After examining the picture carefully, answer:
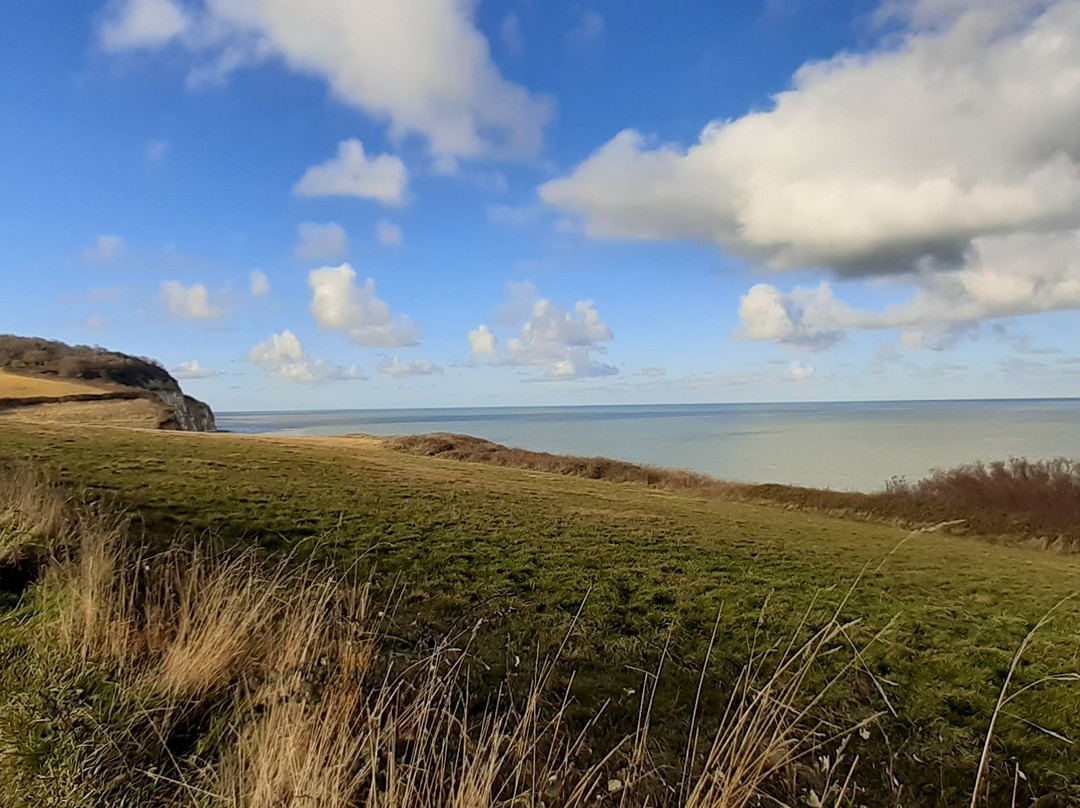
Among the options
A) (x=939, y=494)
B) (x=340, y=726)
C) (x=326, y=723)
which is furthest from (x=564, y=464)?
(x=326, y=723)

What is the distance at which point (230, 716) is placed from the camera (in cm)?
425

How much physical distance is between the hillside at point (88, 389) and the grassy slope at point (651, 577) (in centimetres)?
2679

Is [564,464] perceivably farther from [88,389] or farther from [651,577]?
[88,389]

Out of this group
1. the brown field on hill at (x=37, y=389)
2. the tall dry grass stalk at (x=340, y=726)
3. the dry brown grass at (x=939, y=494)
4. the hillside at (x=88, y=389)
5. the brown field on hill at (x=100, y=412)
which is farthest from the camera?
the brown field on hill at (x=37, y=389)

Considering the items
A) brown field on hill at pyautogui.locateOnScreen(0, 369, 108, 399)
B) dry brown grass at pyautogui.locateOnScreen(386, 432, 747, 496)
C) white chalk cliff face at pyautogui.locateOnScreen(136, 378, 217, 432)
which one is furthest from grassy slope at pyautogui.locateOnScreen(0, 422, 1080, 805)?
white chalk cliff face at pyautogui.locateOnScreen(136, 378, 217, 432)

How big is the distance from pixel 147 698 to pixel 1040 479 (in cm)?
3837

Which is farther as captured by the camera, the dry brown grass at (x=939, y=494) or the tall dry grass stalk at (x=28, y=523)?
the dry brown grass at (x=939, y=494)

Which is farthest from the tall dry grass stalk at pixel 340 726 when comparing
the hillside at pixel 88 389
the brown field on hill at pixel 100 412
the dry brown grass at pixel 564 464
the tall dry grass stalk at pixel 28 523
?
the brown field on hill at pixel 100 412

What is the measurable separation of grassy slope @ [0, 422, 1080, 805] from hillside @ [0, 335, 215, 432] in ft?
87.9

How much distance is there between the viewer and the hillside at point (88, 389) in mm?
46500

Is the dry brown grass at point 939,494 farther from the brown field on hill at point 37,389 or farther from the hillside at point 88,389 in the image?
the brown field on hill at point 37,389

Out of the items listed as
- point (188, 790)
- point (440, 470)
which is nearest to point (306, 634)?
point (188, 790)

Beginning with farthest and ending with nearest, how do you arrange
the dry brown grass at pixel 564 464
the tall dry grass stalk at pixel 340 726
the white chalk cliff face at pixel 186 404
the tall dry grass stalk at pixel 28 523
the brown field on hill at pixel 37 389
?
the white chalk cliff face at pixel 186 404 < the brown field on hill at pixel 37 389 < the dry brown grass at pixel 564 464 < the tall dry grass stalk at pixel 28 523 < the tall dry grass stalk at pixel 340 726

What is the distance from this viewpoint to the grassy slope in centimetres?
614
